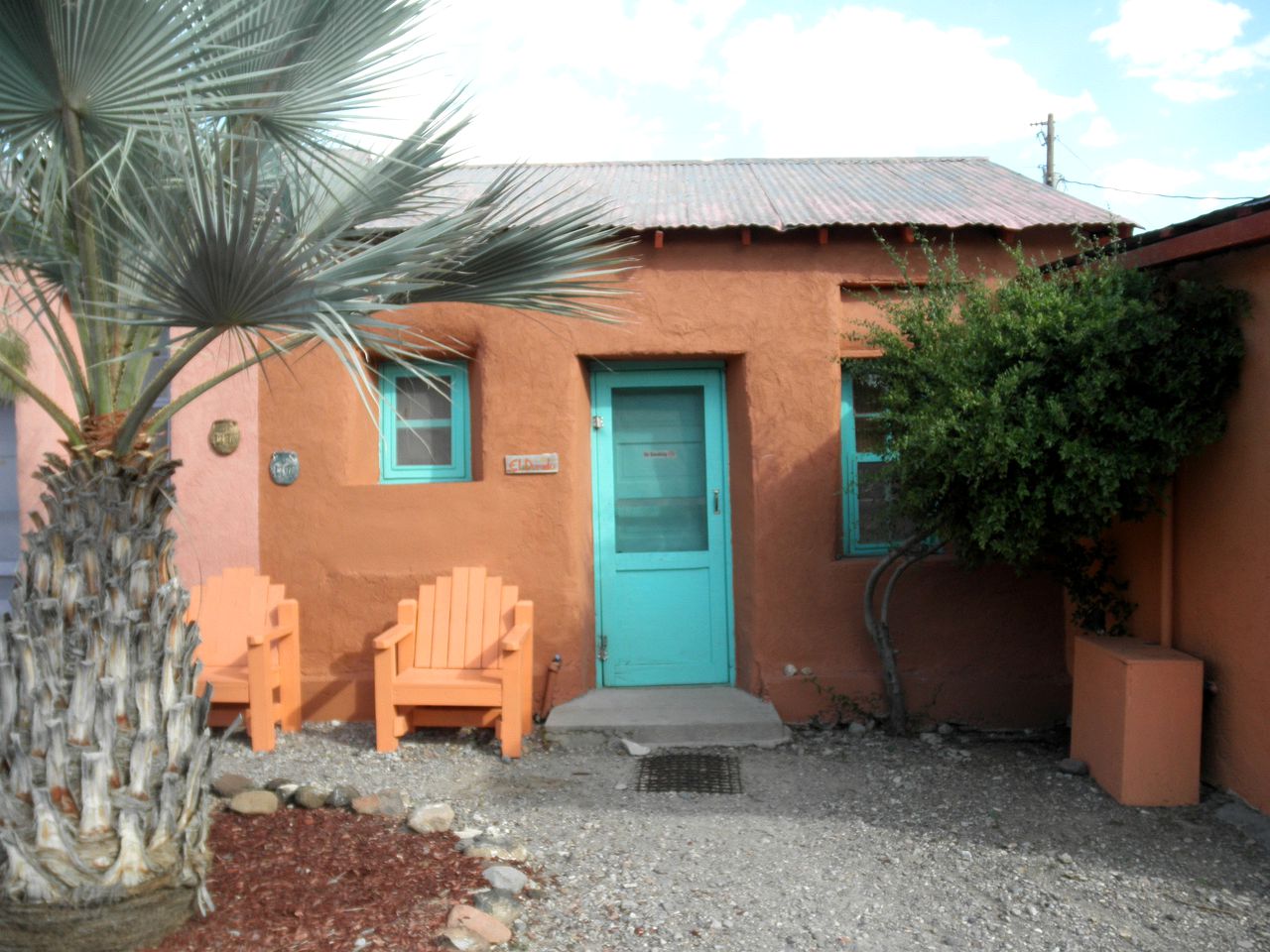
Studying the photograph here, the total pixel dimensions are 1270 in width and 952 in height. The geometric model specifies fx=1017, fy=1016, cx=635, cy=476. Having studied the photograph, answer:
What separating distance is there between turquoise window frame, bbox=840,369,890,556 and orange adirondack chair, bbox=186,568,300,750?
3298 mm

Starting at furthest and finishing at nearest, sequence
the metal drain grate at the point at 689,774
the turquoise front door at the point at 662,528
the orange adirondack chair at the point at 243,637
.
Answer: the turquoise front door at the point at 662,528 < the orange adirondack chair at the point at 243,637 < the metal drain grate at the point at 689,774

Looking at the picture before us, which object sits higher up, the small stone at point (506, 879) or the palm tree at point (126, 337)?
the palm tree at point (126, 337)

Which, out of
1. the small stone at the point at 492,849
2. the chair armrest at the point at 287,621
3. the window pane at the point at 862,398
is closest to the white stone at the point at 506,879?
the small stone at the point at 492,849

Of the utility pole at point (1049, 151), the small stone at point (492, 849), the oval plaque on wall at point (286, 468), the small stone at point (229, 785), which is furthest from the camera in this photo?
the utility pole at point (1049, 151)

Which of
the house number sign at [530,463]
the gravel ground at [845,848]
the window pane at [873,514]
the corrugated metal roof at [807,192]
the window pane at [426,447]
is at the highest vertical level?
the corrugated metal roof at [807,192]

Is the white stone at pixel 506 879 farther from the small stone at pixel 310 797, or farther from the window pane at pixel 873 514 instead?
the window pane at pixel 873 514

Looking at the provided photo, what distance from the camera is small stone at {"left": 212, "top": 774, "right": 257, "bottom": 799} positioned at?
4566 millimetres

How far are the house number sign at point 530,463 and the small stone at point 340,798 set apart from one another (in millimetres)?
Answer: 2119

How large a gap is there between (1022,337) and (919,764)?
2241 mm

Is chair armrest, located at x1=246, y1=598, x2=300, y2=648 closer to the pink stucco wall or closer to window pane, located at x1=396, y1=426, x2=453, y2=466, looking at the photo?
the pink stucco wall

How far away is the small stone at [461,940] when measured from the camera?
3.16 meters

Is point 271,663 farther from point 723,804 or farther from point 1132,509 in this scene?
point 1132,509

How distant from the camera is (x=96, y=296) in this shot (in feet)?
10.3

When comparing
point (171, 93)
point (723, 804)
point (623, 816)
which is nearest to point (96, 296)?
point (171, 93)
